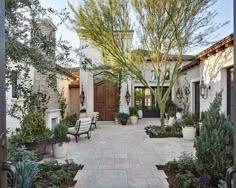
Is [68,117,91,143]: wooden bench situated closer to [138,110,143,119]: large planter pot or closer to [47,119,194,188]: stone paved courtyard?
[47,119,194,188]: stone paved courtyard

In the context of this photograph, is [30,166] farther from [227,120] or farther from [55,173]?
[227,120]

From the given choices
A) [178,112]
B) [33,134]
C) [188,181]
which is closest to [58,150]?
[33,134]

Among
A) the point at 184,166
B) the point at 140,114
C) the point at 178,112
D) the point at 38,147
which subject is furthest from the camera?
the point at 140,114

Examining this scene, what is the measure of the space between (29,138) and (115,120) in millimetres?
9834

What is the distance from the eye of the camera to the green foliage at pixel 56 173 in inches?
186

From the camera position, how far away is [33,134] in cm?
664

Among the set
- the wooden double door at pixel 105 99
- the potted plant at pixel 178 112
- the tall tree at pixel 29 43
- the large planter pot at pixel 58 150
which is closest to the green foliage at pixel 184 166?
the large planter pot at pixel 58 150

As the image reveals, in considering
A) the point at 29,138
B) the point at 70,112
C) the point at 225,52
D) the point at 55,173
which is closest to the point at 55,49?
the point at 55,173

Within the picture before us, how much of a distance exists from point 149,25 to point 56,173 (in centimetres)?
722

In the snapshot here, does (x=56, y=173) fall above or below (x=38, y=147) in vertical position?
below

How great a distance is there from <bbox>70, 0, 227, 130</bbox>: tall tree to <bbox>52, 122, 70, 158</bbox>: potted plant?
4.88 metres

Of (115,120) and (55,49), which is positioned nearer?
(55,49)

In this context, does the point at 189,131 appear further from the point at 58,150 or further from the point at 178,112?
the point at 178,112

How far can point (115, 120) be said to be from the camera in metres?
16.0
